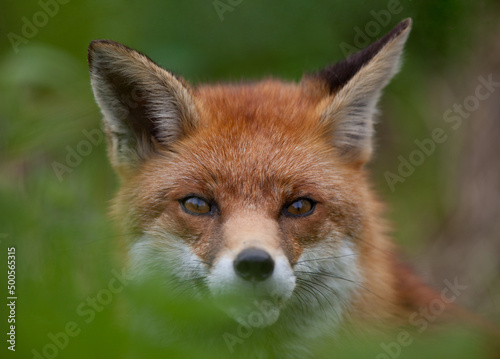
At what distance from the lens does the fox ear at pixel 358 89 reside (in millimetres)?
4102

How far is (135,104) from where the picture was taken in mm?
4203

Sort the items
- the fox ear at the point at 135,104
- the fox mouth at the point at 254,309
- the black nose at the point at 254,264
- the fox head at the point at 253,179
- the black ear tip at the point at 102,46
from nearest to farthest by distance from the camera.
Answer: the black nose at the point at 254,264 < the fox mouth at the point at 254,309 < the fox head at the point at 253,179 < the black ear tip at the point at 102,46 < the fox ear at the point at 135,104

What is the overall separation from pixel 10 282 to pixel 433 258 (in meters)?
5.33

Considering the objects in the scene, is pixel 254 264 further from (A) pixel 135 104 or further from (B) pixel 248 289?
(A) pixel 135 104

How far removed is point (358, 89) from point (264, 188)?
3.29 ft

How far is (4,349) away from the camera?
296 centimetres

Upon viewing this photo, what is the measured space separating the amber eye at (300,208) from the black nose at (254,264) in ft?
2.07

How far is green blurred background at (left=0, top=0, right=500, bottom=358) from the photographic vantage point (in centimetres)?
331

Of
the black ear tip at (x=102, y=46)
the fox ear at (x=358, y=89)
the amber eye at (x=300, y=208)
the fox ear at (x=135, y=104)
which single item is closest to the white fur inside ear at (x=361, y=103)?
the fox ear at (x=358, y=89)

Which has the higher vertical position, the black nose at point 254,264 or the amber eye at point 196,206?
the amber eye at point 196,206

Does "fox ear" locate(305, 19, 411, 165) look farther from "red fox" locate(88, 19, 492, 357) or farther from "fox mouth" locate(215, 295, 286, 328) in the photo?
"fox mouth" locate(215, 295, 286, 328)

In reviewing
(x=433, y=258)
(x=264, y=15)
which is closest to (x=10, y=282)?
(x=264, y=15)

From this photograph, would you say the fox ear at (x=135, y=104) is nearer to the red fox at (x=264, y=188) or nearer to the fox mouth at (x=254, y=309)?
the red fox at (x=264, y=188)

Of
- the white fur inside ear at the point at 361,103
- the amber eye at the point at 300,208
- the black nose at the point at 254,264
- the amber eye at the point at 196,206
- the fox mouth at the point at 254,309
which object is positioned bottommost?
the fox mouth at the point at 254,309
